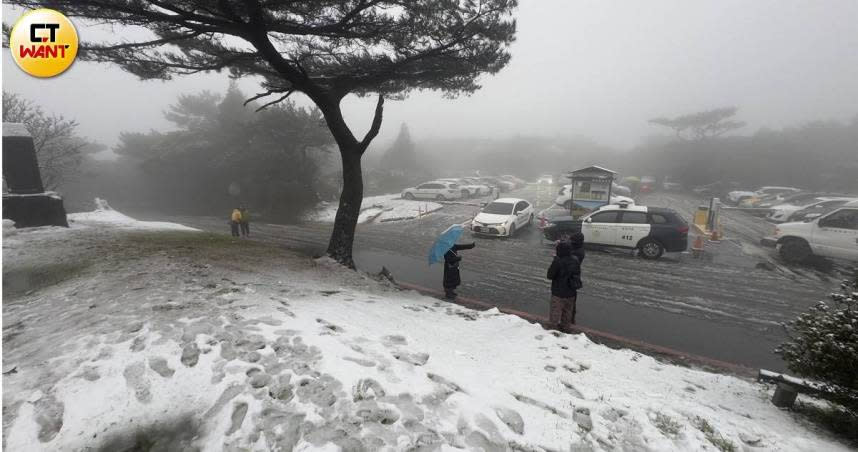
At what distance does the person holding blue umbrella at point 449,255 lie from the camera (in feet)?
23.3

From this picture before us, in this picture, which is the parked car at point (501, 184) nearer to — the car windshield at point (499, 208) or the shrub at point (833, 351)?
the car windshield at point (499, 208)

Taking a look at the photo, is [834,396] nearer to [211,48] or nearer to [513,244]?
[513,244]

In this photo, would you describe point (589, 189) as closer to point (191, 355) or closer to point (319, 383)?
point (319, 383)

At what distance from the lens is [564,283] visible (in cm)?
595

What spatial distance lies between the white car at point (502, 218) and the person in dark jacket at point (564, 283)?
7.90m

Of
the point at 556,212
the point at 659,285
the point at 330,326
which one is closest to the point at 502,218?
the point at 659,285

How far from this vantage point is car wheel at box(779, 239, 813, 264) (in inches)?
410

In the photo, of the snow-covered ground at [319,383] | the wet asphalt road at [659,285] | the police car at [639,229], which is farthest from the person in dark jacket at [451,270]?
the police car at [639,229]

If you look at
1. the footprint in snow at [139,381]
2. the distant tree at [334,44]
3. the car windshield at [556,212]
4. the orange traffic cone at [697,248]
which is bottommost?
the orange traffic cone at [697,248]

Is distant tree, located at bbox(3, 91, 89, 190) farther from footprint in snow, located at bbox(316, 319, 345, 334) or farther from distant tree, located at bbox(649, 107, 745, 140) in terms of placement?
distant tree, located at bbox(649, 107, 745, 140)

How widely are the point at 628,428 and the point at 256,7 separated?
8.25 meters

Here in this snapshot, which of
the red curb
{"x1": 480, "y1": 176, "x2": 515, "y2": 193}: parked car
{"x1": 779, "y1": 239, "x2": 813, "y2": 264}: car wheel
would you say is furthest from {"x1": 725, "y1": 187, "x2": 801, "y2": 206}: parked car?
the red curb

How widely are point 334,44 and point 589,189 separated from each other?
511 inches

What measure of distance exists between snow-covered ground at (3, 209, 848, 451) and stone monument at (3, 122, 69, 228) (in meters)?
6.58
